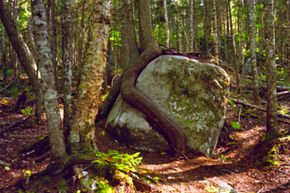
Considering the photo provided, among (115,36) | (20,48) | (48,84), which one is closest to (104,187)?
(48,84)

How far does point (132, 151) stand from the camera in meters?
8.15

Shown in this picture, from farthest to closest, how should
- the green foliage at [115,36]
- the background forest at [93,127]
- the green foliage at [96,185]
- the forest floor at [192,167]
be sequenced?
the green foliage at [115,36], the forest floor at [192,167], the background forest at [93,127], the green foliage at [96,185]

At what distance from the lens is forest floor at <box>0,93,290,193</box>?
19.3ft

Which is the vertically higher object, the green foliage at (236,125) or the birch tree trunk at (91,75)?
the birch tree trunk at (91,75)

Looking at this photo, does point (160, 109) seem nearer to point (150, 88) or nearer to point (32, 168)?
point (150, 88)

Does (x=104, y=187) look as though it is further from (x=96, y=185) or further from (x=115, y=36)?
(x=115, y=36)

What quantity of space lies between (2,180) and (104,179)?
1.99 m

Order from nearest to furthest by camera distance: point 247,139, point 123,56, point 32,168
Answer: point 32,168
point 247,139
point 123,56

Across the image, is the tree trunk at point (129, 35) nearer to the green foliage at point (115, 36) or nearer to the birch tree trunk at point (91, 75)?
the birch tree trunk at point (91, 75)

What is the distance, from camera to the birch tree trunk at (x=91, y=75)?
5.57 meters

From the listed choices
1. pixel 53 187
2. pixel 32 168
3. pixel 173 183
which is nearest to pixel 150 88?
pixel 173 183

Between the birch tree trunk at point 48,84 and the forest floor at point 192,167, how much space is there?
42cm

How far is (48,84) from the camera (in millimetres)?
5164

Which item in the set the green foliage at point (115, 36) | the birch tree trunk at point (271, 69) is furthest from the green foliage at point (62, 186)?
the green foliage at point (115, 36)
